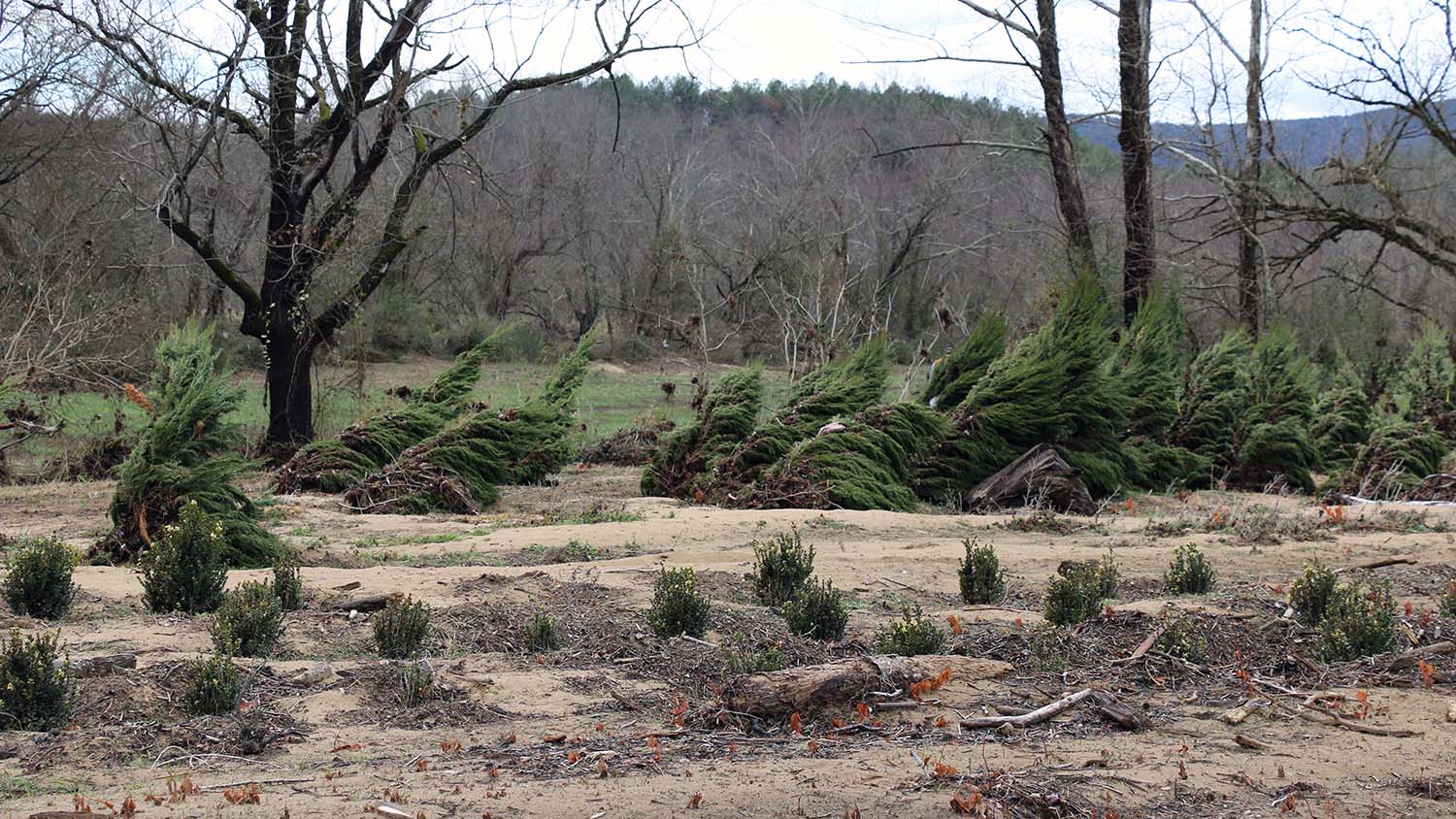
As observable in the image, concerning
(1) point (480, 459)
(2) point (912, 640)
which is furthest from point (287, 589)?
(1) point (480, 459)

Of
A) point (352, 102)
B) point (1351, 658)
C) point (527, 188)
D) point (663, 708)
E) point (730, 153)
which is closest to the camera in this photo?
point (663, 708)

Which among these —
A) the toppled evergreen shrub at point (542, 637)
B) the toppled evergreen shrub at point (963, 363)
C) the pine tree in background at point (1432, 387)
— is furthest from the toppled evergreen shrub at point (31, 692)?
the pine tree in background at point (1432, 387)

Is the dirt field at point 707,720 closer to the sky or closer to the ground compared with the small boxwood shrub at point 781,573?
closer to the ground

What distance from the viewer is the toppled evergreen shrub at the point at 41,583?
6.51 meters

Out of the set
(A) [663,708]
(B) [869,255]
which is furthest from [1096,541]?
(B) [869,255]

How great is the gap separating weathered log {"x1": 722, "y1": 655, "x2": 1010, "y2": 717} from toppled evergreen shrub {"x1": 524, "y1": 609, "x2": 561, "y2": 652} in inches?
55.3

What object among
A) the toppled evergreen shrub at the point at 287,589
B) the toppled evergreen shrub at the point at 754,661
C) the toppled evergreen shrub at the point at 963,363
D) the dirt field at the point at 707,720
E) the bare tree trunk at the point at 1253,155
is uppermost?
→ the bare tree trunk at the point at 1253,155

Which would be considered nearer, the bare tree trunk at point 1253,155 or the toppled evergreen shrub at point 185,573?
the toppled evergreen shrub at point 185,573

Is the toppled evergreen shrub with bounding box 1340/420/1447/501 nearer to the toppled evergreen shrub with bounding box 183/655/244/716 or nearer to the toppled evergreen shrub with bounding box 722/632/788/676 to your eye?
the toppled evergreen shrub with bounding box 722/632/788/676

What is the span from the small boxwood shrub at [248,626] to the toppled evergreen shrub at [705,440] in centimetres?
746

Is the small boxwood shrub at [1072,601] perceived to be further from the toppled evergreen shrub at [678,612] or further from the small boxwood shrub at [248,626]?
the small boxwood shrub at [248,626]

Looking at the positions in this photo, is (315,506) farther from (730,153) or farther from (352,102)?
(730,153)

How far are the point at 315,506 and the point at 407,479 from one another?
1.00 metres

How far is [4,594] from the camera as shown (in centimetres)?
654
